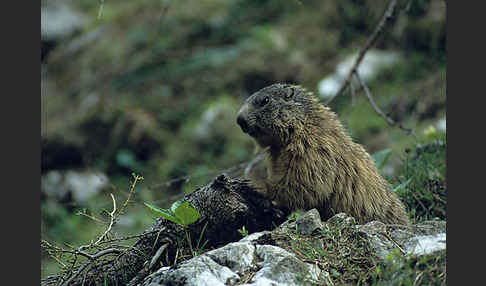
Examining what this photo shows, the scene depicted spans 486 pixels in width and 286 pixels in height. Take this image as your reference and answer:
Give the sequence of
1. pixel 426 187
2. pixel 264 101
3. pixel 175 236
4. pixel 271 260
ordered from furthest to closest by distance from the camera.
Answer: pixel 426 187 → pixel 264 101 → pixel 175 236 → pixel 271 260

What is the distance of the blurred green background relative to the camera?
962cm

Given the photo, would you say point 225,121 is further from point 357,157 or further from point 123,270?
point 123,270

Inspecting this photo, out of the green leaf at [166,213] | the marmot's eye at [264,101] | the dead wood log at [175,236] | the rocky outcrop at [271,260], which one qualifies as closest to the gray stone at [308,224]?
the rocky outcrop at [271,260]

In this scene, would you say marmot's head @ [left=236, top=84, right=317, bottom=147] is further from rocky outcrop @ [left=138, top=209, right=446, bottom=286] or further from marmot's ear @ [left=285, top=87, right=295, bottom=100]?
rocky outcrop @ [left=138, top=209, right=446, bottom=286]

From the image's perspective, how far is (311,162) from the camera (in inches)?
177

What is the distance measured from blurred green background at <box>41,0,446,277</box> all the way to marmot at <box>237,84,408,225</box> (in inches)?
134

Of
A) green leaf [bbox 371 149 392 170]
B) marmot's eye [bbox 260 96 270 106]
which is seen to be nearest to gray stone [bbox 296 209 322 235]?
marmot's eye [bbox 260 96 270 106]

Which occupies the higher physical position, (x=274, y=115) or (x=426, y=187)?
(x=274, y=115)

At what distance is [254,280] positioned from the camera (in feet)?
9.83

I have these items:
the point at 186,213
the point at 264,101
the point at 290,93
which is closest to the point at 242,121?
the point at 264,101

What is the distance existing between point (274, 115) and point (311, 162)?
0.67 m

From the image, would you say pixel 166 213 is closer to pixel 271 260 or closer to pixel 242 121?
pixel 271 260

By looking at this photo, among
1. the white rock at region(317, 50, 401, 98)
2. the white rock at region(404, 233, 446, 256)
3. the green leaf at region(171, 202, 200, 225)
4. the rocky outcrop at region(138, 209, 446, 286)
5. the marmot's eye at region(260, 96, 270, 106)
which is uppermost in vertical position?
the white rock at region(317, 50, 401, 98)

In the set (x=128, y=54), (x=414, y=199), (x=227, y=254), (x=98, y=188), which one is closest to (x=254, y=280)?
(x=227, y=254)
